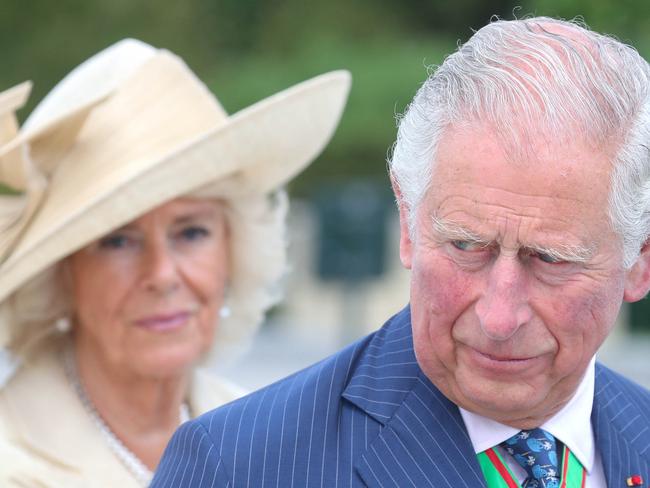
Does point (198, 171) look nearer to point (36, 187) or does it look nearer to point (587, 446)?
point (36, 187)

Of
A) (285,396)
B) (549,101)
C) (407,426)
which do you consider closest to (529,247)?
(549,101)

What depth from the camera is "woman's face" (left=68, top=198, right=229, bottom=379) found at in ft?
12.1

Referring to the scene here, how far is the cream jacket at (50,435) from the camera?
3.47 meters

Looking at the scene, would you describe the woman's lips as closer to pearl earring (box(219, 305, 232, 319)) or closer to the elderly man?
pearl earring (box(219, 305, 232, 319))

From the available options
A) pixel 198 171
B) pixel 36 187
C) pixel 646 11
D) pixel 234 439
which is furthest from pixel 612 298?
pixel 646 11

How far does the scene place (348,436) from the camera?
7.52 feet

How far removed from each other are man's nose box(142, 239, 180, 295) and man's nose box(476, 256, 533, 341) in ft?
5.56

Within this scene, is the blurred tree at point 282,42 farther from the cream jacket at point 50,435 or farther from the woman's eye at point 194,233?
the cream jacket at point 50,435

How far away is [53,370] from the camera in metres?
3.79

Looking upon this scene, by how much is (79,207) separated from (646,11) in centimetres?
396

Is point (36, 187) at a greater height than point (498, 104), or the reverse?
point (498, 104)

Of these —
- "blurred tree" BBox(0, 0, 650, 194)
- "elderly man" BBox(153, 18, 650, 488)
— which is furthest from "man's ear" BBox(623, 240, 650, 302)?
"blurred tree" BBox(0, 0, 650, 194)

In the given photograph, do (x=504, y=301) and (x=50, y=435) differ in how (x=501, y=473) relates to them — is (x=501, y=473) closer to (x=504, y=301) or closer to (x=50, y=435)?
(x=504, y=301)

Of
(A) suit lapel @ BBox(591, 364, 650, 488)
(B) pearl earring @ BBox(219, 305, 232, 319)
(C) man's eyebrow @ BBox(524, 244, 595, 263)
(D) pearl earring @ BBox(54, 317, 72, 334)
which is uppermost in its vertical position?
(C) man's eyebrow @ BBox(524, 244, 595, 263)
